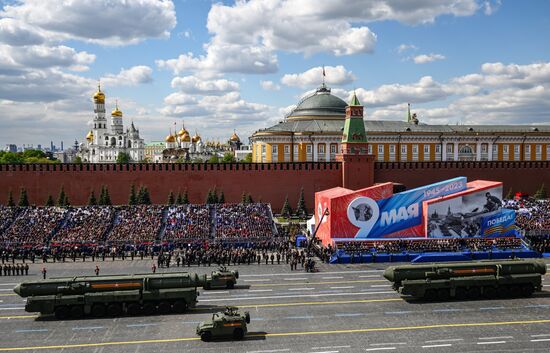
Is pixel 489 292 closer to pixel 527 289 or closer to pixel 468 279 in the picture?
pixel 468 279

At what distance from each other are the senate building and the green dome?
3.95 metres

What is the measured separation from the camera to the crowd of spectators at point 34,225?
37.4m

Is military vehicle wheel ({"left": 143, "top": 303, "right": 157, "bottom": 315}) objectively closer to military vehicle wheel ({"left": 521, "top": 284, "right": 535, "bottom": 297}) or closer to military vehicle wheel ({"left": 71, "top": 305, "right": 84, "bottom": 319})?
military vehicle wheel ({"left": 71, "top": 305, "right": 84, "bottom": 319})

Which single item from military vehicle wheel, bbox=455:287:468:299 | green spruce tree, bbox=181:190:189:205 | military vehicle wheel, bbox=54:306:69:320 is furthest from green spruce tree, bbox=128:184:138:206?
military vehicle wheel, bbox=455:287:468:299

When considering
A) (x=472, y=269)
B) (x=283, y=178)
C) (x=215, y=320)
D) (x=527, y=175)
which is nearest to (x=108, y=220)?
(x=283, y=178)

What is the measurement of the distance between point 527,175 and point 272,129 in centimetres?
2837

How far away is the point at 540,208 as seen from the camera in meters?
43.5

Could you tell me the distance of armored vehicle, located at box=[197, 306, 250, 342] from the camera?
764 inches

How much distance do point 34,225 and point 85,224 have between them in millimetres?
3556

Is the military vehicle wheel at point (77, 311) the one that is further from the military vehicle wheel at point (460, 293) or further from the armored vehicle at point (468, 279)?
the military vehicle wheel at point (460, 293)

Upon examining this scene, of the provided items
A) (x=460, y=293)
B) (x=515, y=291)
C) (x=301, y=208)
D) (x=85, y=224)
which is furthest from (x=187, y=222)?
(x=515, y=291)

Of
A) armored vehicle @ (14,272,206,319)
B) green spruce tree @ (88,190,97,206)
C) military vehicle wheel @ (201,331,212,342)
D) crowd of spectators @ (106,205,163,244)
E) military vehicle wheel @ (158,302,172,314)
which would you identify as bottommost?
military vehicle wheel @ (201,331,212,342)

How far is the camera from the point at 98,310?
2250cm

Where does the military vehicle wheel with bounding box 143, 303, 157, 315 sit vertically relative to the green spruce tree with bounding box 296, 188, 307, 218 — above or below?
below
